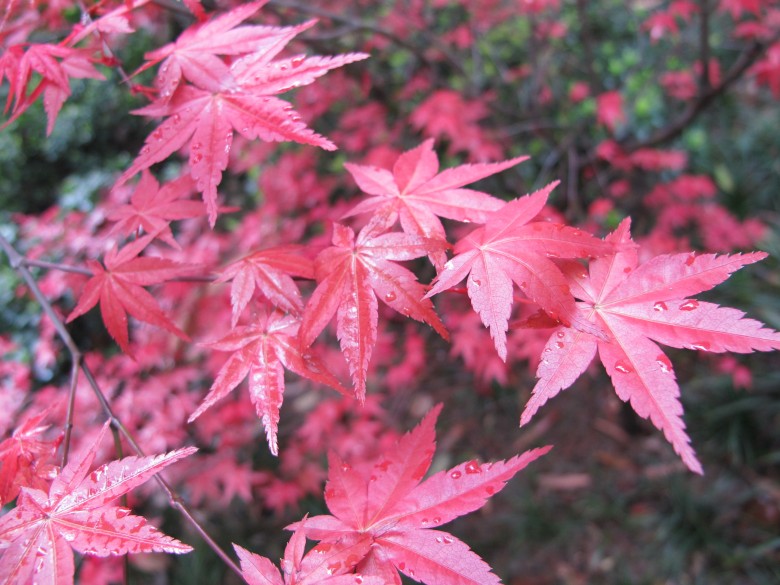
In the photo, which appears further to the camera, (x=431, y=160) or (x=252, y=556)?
(x=431, y=160)

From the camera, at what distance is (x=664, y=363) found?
76 cm

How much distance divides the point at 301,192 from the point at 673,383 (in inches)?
106

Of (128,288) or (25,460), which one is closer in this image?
(25,460)

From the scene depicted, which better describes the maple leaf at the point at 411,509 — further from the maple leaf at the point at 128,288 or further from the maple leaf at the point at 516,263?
the maple leaf at the point at 128,288

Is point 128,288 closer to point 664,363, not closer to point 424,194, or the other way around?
point 424,194

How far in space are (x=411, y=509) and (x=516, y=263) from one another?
414mm

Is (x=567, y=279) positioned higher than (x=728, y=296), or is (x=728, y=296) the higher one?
(x=567, y=279)

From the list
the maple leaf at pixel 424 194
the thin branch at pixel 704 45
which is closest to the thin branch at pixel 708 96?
the thin branch at pixel 704 45

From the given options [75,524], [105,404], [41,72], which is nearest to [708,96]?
[41,72]

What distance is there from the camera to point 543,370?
0.76m

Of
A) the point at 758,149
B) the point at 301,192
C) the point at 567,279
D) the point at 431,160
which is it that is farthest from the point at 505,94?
Answer: the point at 567,279

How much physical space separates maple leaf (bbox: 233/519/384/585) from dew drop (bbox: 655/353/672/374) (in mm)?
490

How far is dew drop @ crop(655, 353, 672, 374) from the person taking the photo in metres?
0.75

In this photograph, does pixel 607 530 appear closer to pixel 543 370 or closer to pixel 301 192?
pixel 301 192
